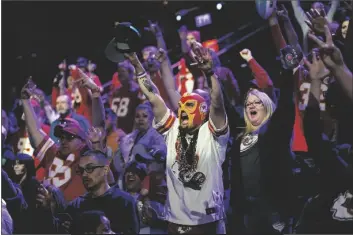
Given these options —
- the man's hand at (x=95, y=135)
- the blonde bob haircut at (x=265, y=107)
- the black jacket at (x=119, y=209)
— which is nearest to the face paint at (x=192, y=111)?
the blonde bob haircut at (x=265, y=107)

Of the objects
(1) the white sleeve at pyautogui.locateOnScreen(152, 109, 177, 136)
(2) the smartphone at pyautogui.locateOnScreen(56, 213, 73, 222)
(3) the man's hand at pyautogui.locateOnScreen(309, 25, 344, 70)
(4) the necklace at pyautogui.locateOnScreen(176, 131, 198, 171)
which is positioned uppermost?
(3) the man's hand at pyautogui.locateOnScreen(309, 25, 344, 70)

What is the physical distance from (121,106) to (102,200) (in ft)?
5.51

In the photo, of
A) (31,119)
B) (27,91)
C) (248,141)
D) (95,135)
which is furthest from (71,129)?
(248,141)

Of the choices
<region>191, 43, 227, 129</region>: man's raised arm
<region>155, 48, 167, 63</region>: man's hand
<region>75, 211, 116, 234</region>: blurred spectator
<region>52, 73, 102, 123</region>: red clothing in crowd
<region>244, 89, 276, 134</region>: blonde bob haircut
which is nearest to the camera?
<region>191, 43, 227, 129</region>: man's raised arm

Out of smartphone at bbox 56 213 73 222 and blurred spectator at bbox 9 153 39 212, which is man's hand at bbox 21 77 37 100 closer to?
blurred spectator at bbox 9 153 39 212

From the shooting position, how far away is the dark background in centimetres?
635

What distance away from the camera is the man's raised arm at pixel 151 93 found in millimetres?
4809

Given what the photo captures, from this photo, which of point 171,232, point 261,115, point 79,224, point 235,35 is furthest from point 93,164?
point 235,35

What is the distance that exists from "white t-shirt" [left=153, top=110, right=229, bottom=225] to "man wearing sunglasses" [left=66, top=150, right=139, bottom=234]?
0.40 meters

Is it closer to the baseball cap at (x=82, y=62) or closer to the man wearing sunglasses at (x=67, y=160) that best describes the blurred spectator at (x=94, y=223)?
the man wearing sunglasses at (x=67, y=160)

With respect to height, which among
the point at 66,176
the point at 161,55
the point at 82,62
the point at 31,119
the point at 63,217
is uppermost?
the point at 82,62

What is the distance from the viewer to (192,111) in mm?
4707

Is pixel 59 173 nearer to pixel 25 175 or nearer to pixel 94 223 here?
pixel 25 175

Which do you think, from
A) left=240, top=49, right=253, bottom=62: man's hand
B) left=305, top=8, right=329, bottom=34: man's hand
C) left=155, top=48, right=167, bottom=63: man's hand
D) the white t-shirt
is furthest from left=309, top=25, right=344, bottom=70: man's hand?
left=155, top=48, right=167, bottom=63: man's hand
